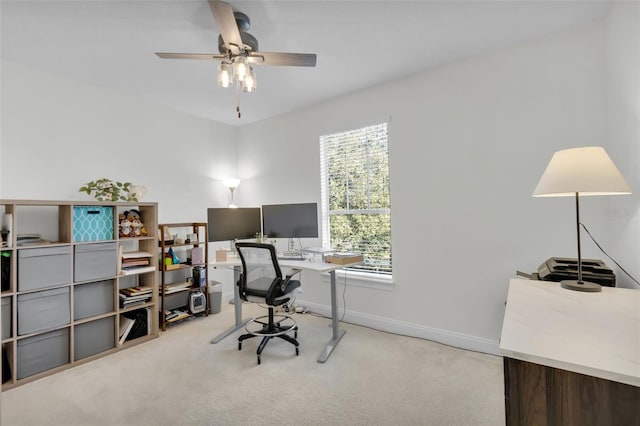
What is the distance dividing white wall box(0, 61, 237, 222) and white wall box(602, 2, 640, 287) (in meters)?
4.01

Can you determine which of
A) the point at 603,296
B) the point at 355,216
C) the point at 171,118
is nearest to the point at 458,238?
the point at 355,216

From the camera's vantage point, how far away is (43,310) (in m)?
2.21

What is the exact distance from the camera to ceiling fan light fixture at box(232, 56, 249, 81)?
1.78 meters

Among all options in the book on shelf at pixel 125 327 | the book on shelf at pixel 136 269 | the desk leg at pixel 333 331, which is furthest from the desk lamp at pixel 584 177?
the book on shelf at pixel 125 327

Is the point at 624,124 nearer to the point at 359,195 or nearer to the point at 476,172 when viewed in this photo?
the point at 476,172

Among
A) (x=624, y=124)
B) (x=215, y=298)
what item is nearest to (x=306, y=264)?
(x=215, y=298)

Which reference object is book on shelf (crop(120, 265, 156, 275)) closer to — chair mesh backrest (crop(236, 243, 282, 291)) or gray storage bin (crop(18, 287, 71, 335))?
gray storage bin (crop(18, 287, 71, 335))

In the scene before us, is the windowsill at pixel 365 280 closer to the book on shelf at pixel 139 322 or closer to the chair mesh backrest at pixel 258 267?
the chair mesh backrest at pixel 258 267

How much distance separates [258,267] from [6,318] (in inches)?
71.9

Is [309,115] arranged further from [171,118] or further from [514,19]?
[514,19]

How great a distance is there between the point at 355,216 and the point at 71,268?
265 centimetres

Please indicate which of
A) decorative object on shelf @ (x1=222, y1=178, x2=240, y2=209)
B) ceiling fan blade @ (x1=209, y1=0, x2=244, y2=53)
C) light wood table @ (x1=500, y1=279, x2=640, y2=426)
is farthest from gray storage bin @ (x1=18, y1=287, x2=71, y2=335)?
light wood table @ (x1=500, y1=279, x2=640, y2=426)

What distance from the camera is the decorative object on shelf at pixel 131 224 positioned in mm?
2805

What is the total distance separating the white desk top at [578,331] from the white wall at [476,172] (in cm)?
107
